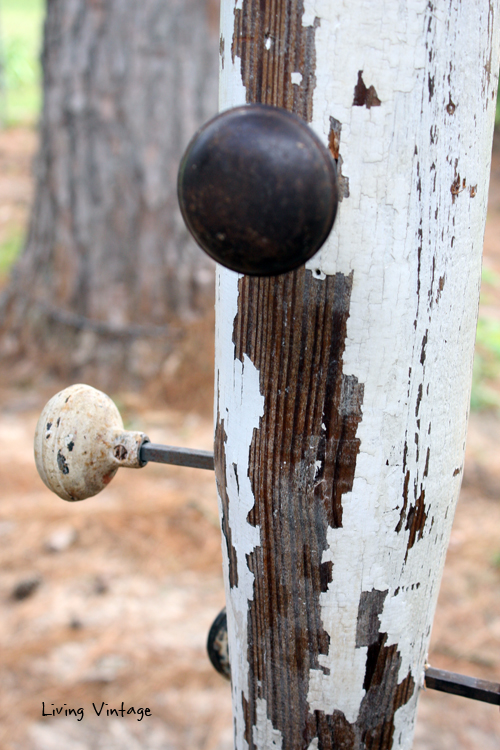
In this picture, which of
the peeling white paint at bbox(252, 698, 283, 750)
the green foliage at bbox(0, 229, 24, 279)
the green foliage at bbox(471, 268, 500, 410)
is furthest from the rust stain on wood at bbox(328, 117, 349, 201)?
the green foliage at bbox(0, 229, 24, 279)

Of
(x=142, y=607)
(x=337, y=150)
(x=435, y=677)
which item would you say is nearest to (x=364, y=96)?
(x=337, y=150)

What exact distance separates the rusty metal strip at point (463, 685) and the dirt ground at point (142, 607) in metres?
0.97

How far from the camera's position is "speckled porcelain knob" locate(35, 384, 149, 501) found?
729 millimetres

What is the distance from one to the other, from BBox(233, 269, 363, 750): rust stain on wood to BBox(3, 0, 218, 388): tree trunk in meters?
2.36

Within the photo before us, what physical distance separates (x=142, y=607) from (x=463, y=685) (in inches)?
53.1

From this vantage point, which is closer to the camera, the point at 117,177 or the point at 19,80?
the point at 117,177

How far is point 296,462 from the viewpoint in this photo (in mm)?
622

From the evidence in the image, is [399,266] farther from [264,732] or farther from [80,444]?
[264,732]

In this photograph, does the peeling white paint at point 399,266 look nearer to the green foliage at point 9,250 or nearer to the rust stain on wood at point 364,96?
the rust stain on wood at point 364,96

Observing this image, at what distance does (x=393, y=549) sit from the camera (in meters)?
0.65

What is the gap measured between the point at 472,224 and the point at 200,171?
28 centimetres

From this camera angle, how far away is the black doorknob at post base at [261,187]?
0.45m

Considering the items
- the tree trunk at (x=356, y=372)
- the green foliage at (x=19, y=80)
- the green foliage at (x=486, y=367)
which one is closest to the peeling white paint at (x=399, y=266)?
the tree trunk at (x=356, y=372)

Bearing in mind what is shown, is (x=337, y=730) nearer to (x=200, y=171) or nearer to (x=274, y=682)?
(x=274, y=682)
